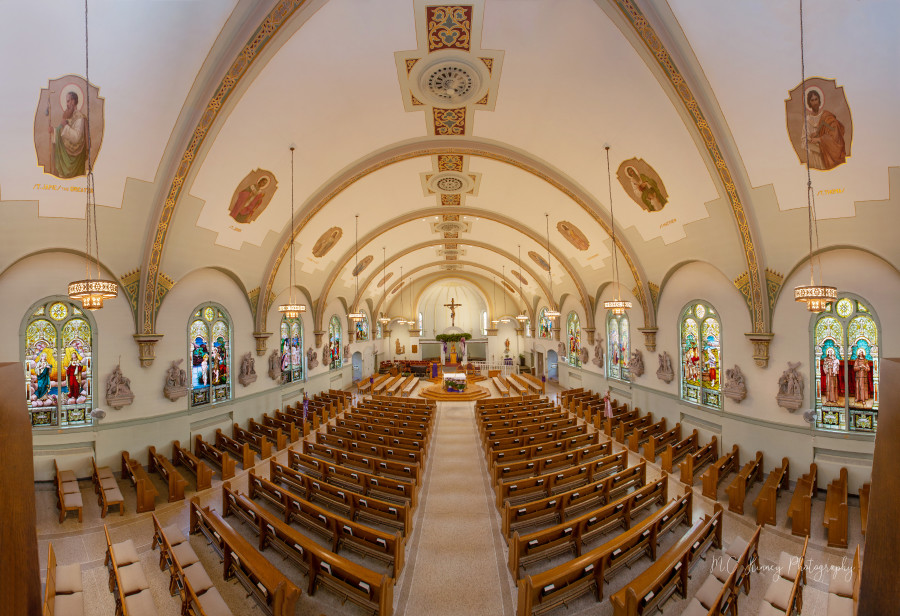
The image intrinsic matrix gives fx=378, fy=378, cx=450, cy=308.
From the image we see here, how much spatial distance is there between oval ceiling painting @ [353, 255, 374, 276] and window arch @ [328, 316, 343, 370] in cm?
A: 328

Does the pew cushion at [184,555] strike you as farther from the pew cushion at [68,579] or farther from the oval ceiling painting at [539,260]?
the oval ceiling painting at [539,260]

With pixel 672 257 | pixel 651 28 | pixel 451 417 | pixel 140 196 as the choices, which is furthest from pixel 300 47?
pixel 451 417

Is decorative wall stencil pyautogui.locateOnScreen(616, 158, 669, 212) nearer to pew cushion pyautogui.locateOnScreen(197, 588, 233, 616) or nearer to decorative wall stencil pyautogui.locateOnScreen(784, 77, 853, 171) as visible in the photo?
decorative wall stencil pyautogui.locateOnScreen(784, 77, 853, 171)

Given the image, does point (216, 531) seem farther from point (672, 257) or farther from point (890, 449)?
point (672, 257)

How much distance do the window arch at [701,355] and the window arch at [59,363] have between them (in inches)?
686

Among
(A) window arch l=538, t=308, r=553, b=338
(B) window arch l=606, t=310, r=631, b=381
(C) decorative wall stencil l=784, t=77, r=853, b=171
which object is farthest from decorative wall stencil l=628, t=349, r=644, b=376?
(A) window arch l=538, t=308, r=553, b=338

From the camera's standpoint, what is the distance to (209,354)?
41.8 feet

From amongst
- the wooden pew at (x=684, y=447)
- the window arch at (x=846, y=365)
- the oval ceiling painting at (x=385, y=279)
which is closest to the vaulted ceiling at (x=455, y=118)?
the window arch at (x=846, y=365)

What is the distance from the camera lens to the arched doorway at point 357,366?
24.9 meters

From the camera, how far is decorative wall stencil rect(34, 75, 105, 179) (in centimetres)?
637

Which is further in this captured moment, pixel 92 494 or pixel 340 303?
pixel 340 303

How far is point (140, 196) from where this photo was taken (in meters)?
8.81

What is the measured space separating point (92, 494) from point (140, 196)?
23.3 ft

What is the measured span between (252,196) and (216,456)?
7239 millimetres
